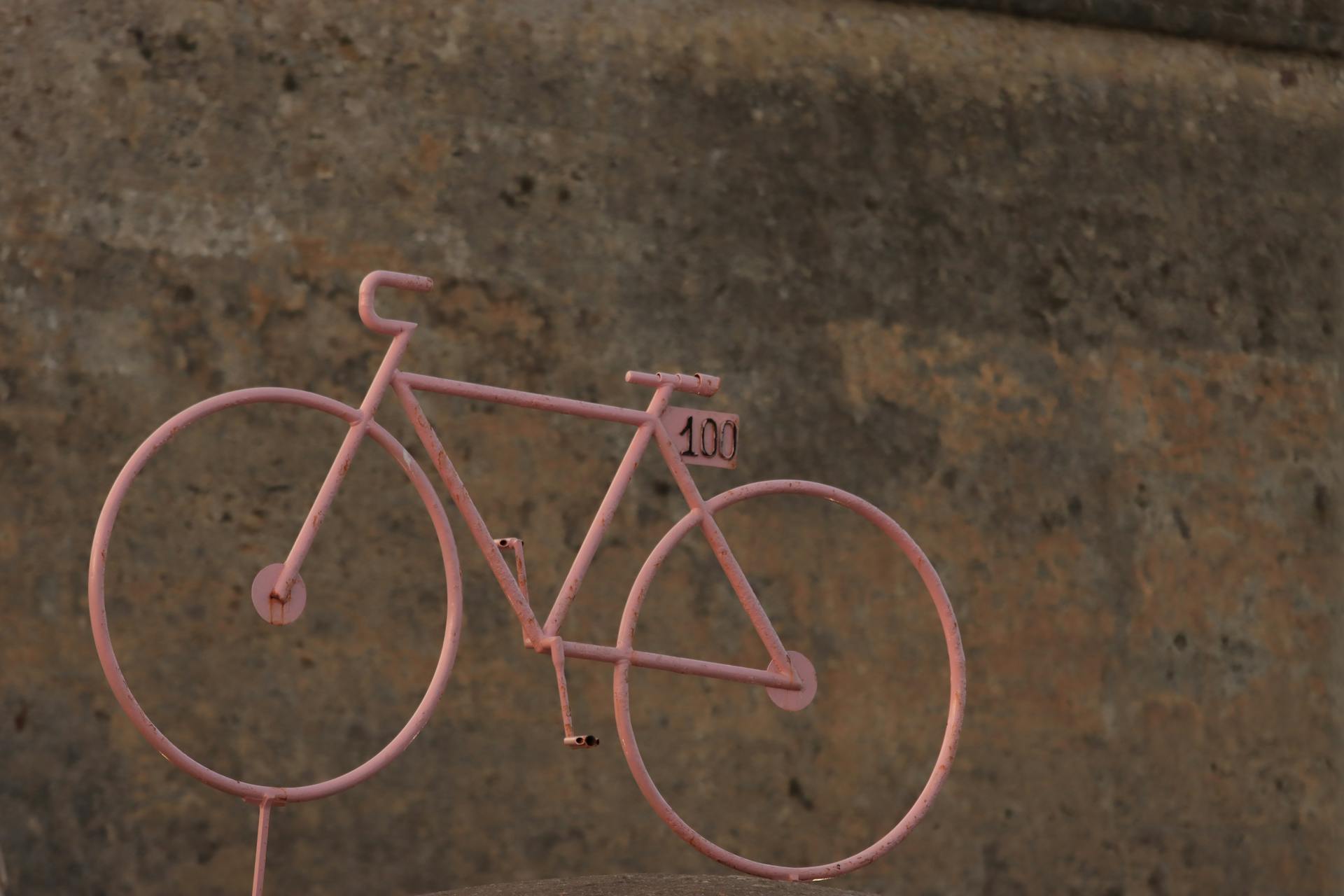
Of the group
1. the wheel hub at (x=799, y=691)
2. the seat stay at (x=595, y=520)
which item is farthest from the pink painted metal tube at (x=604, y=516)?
the wheel hub at (x=799, y=691)

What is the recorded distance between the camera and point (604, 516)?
3.40 metres

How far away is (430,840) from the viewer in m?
4.55

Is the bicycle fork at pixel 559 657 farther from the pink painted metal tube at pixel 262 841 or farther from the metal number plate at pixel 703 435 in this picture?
the pink painted metal tube at pixel 262 841

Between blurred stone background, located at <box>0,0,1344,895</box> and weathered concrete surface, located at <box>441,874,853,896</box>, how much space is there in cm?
121

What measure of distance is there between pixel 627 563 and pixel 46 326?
1.64m

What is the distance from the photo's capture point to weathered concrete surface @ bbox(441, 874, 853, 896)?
10.7 ft

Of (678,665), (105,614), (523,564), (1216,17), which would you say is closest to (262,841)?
(105,614)

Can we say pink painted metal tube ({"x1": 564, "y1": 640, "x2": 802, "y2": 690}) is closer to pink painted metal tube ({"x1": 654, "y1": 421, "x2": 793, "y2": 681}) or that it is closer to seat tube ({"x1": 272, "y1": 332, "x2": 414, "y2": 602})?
pink painted metal tube ({"x1": 654, "y1": 421, "x2": 793, "y2": 681})

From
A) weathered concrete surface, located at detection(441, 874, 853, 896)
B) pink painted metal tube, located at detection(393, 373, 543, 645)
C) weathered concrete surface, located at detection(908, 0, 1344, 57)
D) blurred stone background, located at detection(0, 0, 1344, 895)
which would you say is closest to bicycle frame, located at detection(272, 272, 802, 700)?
pink painted metal tube, located at detection(393, 373, 543, 645)

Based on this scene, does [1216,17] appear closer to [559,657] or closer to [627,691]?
[627,691]

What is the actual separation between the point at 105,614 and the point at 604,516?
95 centimetres

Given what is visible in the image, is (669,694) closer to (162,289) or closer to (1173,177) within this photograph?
(162,289)

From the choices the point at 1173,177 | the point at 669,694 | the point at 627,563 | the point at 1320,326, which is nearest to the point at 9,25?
the point at 627,563

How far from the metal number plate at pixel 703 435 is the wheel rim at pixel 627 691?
107mm
